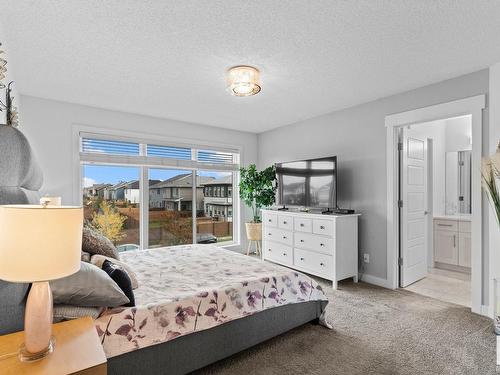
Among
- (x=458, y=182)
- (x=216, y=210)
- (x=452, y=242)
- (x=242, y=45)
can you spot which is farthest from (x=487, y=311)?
(x=216, y=210)

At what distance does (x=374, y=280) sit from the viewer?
3713 millimetres

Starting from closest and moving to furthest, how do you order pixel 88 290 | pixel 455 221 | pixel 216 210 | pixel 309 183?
pixel 88 290 < pixel 309 183 < pixel 455 221 < pixel 216 210

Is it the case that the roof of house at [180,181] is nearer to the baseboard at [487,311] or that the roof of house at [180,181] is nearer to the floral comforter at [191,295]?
the floral comforter at [191,295]

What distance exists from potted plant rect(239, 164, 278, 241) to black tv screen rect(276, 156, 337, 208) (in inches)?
11.0

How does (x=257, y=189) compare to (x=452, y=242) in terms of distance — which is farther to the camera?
(x=257, y=189)

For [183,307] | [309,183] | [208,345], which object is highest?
[309,183]

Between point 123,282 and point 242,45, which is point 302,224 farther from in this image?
point 123,282

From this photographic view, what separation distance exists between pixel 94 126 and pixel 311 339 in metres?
3.78

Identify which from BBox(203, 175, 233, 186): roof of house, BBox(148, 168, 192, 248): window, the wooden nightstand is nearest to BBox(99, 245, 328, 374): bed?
the wooden nightstand

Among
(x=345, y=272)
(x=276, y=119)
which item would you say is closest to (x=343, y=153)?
(x=276, y=119)

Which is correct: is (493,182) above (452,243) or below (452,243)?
above

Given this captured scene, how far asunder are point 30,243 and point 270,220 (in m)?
3.72

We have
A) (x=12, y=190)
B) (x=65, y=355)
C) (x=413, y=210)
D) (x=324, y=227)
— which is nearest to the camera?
(x=65, y=355)

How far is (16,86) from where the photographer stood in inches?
123
